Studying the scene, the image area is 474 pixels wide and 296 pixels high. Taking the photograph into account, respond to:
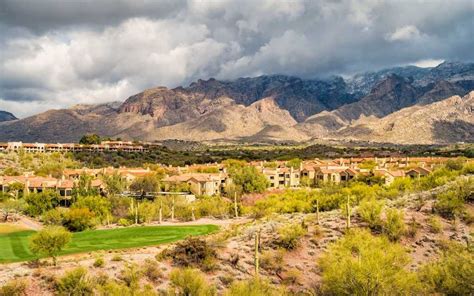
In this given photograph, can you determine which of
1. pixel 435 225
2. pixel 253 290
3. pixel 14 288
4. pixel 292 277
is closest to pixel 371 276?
pixel 253 290

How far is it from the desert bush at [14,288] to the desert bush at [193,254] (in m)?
8.78

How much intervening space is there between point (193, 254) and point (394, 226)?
13454 mm

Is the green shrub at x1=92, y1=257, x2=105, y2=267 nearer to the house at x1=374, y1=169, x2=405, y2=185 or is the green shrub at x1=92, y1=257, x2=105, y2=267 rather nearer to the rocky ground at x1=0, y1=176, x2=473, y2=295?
the rocky ground at x1=0, y1=176, x2=473, y2=295

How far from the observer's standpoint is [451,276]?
24422mm

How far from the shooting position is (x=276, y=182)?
8688 centimetres

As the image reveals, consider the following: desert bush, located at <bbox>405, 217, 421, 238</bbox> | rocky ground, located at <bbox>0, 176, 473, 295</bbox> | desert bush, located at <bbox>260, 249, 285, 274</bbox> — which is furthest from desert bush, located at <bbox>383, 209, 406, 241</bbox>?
desert bush, located at <bbox>260, 249, 285, 274</bbox>

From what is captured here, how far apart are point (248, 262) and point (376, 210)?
1040 cm

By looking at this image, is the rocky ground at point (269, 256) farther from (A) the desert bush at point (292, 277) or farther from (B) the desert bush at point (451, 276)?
(B) the desert bush at point (451, 276)

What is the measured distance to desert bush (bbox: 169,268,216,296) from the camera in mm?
25609

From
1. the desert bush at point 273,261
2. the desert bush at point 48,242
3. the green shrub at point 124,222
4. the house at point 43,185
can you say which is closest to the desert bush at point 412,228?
the desert bush at point 273,261

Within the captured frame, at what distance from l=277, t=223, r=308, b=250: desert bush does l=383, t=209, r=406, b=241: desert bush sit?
5617 mm

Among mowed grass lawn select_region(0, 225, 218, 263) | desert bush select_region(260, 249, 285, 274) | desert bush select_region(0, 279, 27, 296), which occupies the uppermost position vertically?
desert bush select_region(0, 279, 27, 296)

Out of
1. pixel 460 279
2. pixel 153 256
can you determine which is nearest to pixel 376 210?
pixel 460 279

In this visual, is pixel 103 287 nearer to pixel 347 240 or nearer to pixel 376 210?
pixel 347 240
